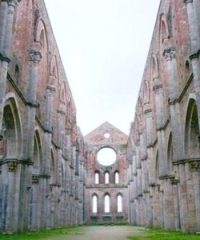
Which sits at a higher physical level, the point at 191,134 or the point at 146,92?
the point at 146,92

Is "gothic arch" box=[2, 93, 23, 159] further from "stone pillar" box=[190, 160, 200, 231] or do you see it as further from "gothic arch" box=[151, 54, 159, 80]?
"gothic arch" box=[151, 54, 159, 80]

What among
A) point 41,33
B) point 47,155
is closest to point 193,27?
point 41,33

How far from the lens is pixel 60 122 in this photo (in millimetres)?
32312

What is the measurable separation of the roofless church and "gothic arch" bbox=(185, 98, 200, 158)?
5cm

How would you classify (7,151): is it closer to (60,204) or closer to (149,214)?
(60,204)

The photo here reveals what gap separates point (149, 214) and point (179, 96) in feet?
50.1

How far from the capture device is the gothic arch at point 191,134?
18594mm

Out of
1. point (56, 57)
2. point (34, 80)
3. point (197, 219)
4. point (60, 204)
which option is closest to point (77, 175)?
point (60, 204)

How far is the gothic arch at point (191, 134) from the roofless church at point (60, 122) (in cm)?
5

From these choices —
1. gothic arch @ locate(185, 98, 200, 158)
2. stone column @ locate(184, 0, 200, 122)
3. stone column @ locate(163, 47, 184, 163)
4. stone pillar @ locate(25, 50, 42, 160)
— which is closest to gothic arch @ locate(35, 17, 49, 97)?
stone pillar @ locate(25, 50, 42, 160)

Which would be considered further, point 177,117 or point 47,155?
point 47,155

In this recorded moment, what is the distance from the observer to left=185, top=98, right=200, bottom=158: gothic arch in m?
18.6

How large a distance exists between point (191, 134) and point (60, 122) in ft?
51.3

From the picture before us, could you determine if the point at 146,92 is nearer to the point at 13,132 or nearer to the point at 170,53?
the point at 170,53
